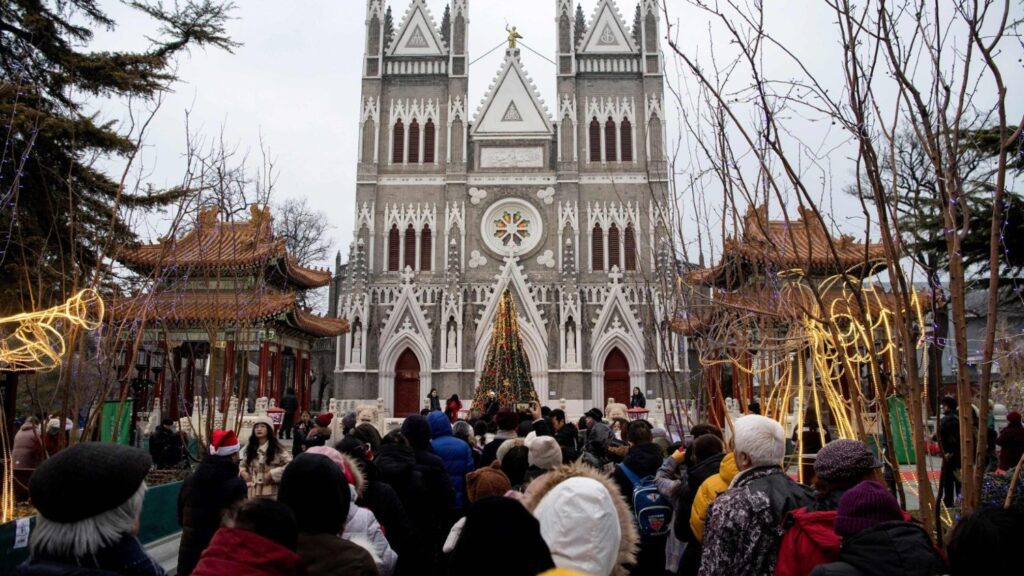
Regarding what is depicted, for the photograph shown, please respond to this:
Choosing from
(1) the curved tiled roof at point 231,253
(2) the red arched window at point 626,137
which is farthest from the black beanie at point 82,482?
(2) the red arched window at point 626,137

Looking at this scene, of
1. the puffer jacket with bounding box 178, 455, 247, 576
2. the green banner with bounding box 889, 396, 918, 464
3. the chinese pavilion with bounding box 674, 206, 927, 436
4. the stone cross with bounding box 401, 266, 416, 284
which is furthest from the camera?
the stone cross with bounding box 401, 266, 416, 284

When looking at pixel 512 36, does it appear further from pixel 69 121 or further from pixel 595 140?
pixel 69 121

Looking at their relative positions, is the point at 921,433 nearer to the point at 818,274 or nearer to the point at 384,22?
the point at 818,274

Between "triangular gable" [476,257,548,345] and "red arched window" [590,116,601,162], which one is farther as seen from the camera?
"red arched window" [590,116,601,162]

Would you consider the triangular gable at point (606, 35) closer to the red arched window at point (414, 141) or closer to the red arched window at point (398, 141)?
the red arched window at point (414, 141)

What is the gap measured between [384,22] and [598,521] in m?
37.0

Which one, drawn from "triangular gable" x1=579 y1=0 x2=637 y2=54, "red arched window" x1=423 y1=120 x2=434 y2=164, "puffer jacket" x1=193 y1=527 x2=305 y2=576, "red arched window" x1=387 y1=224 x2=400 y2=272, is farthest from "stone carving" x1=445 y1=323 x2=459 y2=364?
"puffer jacket" x1=193 y1=527 x2=305 y2=576

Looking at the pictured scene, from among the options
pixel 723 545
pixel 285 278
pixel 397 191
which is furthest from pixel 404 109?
pixel 723 545

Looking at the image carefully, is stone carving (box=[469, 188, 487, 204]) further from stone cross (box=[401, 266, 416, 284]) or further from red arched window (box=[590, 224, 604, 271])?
red arched window (box=[590, 224, 604, 271])

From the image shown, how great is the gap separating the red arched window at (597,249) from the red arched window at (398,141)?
9849 mm

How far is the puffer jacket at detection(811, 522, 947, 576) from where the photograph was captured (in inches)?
105

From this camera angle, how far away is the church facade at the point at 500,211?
1265 inches

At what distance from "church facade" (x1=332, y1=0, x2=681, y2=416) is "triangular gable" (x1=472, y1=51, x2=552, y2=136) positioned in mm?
68

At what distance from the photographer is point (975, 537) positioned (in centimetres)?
226
